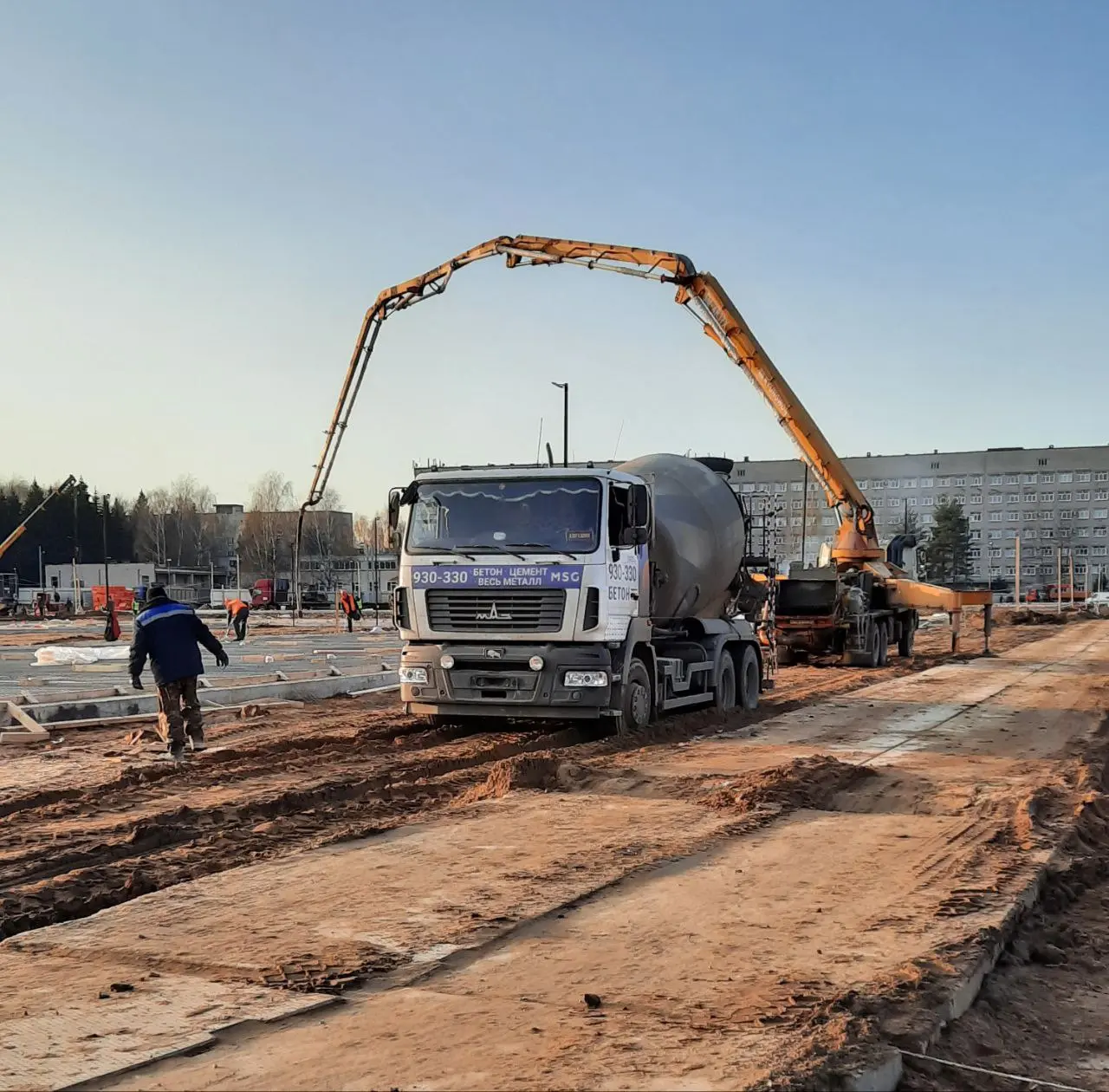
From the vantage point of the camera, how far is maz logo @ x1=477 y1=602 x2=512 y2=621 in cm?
1340

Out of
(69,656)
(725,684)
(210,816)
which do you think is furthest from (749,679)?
(69,656)

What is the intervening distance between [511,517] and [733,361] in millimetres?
14445

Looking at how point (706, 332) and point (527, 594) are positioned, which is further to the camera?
point (706, 332)

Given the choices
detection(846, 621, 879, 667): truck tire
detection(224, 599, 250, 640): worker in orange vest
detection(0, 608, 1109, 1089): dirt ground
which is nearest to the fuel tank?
detection(0, 608, 1109, 1089): dirt ground

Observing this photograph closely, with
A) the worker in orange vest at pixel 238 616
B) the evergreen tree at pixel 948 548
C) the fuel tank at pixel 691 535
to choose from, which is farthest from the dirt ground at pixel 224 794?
the evergreen tree at pixel 948 548

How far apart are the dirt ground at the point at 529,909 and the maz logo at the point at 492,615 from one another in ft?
4.81

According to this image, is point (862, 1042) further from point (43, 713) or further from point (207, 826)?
point (43, 713)

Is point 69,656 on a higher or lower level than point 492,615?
lower

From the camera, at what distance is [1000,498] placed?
127m

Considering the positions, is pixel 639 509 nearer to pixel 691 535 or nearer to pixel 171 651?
pixel 691 535

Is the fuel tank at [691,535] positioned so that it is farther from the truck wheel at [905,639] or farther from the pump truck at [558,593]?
the truck wheel at [905,639]

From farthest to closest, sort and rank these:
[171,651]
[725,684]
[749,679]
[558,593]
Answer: [749,679], [725,684], [558,593], [171,651]

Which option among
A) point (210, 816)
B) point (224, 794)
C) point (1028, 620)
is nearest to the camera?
point (210, 816)

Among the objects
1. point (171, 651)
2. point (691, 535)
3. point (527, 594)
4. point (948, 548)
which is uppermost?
point (948, 548)
